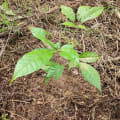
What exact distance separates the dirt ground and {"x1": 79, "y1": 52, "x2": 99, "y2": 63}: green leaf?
201 millimetres

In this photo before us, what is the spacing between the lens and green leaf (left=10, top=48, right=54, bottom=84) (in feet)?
2.40

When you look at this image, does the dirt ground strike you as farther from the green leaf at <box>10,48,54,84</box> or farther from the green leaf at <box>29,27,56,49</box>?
the green leaf at <box>10,48,54,84</box>

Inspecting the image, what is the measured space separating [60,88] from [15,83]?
1.21ft

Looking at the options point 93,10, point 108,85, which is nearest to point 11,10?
point 93,10

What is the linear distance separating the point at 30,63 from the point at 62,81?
0.54 metres

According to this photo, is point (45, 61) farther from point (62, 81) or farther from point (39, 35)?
point (62, 81)

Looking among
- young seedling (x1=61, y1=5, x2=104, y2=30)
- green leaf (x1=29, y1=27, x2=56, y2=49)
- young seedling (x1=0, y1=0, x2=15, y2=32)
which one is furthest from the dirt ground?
green leaf (x1=29, y1=27, x2=56, y2=49)

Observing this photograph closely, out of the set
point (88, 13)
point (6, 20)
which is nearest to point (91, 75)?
point (88, 13)

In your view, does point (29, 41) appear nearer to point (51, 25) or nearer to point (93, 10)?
point (51, 25)

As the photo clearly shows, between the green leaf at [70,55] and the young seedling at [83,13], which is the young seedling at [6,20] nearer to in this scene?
the young seedling at [83,13]

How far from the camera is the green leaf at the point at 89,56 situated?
110 centimetres

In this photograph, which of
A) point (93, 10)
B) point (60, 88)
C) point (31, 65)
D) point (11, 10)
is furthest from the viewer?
point (11, 10)

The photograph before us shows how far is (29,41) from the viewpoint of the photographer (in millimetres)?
1455

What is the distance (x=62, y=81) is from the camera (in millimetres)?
1257
